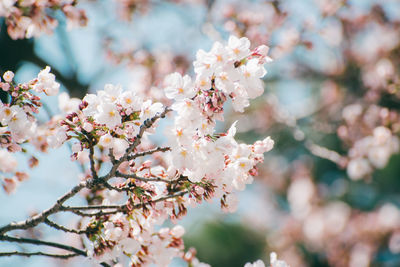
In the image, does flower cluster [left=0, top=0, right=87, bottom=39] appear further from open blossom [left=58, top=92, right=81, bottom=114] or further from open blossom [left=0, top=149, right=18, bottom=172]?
open blossom [left=0, top=149, right=18, bottom=172]

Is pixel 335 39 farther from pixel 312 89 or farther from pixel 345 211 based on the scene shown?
pixel 312 89

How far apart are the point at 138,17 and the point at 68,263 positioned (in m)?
4.29

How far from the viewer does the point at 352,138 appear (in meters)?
3.79

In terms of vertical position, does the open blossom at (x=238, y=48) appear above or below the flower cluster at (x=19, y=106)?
below

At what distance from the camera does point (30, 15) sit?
7.02 ft

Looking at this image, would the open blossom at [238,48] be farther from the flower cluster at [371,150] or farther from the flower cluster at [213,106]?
the flower cluster at [371,150]

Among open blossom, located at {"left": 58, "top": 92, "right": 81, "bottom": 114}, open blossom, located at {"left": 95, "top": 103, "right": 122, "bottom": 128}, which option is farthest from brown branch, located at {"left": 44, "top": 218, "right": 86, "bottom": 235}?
open blossom, located at {"left": 58, "top": 92, "right": 81, "bottom": 114}

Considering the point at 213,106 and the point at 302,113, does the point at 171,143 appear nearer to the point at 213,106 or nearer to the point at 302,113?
the point at 213,106

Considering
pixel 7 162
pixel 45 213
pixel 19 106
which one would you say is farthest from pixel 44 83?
pixel 7 162

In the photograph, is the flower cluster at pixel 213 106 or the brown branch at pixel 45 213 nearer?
the flower cluster at pixel 213 106

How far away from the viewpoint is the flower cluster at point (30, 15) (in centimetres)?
206

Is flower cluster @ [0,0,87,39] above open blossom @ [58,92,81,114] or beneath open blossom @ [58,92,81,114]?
above

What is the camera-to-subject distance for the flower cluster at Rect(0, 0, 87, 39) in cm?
206

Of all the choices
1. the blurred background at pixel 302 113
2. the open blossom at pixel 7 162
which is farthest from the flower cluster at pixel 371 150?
the open blossom at pixel 7 162
